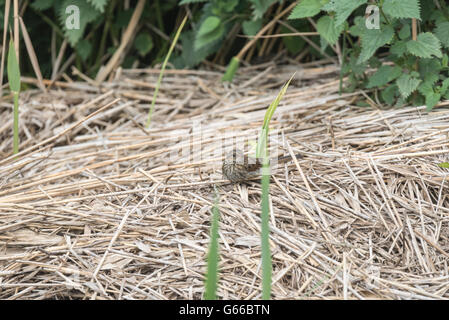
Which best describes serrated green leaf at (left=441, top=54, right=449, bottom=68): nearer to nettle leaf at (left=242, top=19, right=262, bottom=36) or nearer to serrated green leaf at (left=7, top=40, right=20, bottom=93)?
nettle leaf at (left=242, top=19, right=262, bottom=36)

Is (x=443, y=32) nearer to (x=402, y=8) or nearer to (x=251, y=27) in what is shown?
(x=402, y=8)

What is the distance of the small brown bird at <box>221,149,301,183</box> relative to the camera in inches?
63.0

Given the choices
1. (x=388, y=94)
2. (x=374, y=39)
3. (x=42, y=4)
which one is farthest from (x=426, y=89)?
(x=42, y=4)

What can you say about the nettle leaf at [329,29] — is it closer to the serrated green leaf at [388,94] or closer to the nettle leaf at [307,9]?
the nettle leaf at [307,9]

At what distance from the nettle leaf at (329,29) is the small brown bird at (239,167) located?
1.93ft

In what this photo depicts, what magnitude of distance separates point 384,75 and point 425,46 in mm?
189

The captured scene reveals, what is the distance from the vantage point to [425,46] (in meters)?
1.78

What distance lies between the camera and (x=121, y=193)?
64.0 inches

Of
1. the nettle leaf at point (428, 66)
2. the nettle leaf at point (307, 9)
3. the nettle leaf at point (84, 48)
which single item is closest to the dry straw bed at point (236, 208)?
the nettle leaf at point (428, 66)

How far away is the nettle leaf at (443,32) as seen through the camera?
1844 millimetres

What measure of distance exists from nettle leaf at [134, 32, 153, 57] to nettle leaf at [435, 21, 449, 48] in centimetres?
147
